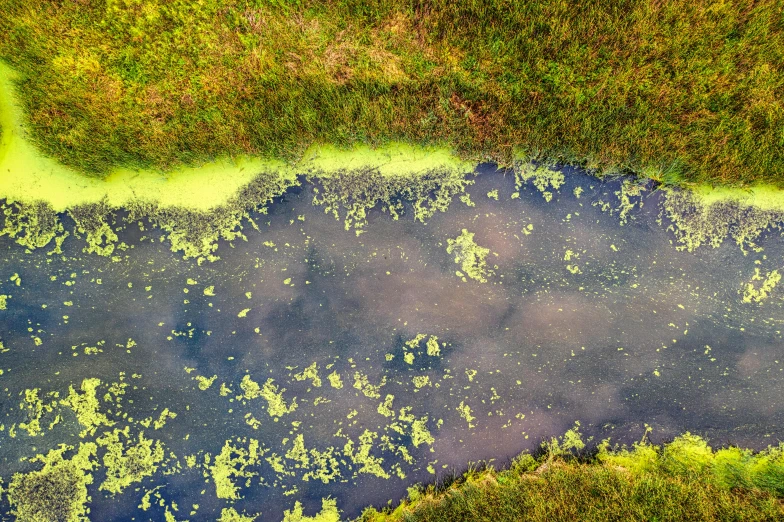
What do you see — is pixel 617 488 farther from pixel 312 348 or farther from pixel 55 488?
pixel 55 488

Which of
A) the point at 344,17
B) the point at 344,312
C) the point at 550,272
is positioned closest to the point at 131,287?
the point at 344,312

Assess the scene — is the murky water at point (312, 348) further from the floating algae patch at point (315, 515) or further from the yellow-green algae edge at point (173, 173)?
the yellow-green algae edge at point (173, 173)

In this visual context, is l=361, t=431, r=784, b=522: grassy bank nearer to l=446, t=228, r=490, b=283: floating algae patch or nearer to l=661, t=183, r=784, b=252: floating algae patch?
l=446, t=228, r=490, b=283: floating algae patch

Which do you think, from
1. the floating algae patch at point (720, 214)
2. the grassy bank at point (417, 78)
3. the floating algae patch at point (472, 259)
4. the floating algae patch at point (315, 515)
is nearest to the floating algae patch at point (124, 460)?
the floating algae patch at point (315, 515)

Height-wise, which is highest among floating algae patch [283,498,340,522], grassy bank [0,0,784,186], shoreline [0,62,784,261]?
grassy bank [0,0,784,186]

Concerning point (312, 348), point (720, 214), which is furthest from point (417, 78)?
point (720, 214)

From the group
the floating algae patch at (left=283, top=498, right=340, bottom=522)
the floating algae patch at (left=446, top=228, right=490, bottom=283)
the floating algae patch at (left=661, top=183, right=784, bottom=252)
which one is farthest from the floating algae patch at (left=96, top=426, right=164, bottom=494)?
the floating algae patch at (left=661, top=183, right=784, bottom=252)

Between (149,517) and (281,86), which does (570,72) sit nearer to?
(281,86)
